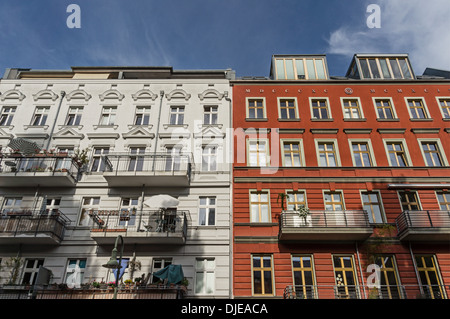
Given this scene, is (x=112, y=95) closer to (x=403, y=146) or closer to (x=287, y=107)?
(x=287, y=107)

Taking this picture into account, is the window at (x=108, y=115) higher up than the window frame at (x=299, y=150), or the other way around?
the window at (x=108, y=115)

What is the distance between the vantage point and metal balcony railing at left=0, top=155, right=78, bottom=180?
62.9 ft

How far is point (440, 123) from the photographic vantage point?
21938 millimetres

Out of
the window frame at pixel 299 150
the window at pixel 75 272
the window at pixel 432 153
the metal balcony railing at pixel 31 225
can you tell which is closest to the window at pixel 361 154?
the window frame at pixel 299 150

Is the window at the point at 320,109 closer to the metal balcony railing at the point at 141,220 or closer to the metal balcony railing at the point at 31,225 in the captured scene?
the metal balcony railing at the point at 141,220

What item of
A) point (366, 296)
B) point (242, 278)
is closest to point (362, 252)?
point (366, 296)

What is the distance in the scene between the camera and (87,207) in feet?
63.7

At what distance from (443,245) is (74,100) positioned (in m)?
23.5

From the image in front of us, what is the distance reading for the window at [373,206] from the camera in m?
18.9

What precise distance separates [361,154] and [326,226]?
6.05 metres

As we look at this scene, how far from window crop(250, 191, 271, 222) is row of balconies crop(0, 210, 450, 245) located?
4.33 feet

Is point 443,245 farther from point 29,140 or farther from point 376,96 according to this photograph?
point 29,140

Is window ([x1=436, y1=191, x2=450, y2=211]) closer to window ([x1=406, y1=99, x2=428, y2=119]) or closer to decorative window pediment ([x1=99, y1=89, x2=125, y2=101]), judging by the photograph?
window ([x1=406, y1=99, x2=428, y2=119])

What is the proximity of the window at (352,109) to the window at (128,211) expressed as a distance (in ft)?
46.5
